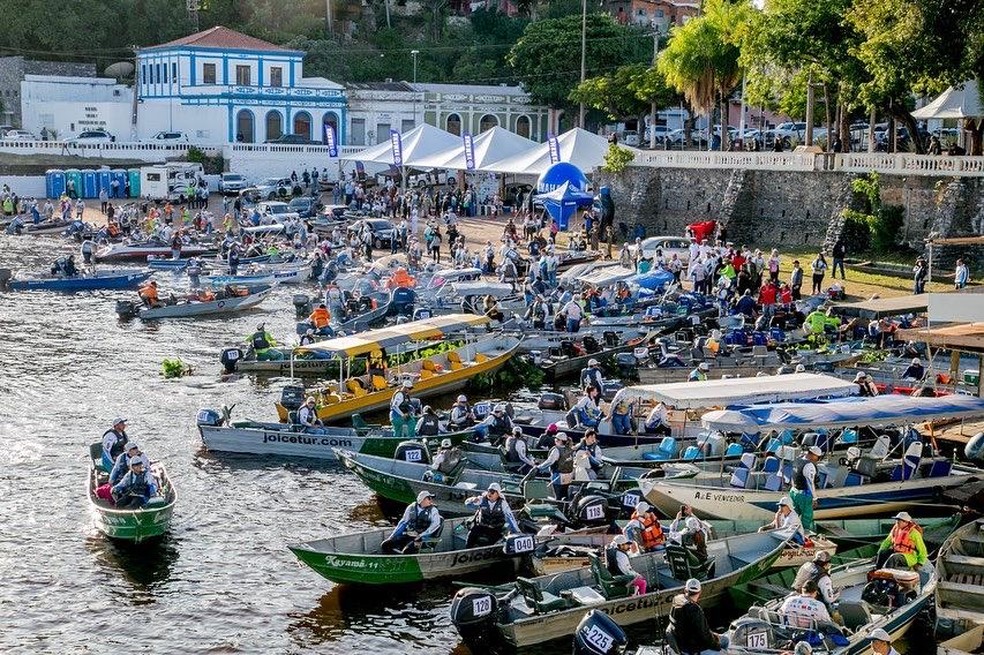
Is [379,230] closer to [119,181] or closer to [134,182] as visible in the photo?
[134,182]

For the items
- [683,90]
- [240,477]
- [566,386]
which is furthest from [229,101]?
[240,477]

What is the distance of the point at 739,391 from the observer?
2680 centimetres

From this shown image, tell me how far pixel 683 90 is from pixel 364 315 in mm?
24711

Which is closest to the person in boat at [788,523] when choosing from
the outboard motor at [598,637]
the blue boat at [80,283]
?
the outboard motor at [598,637]

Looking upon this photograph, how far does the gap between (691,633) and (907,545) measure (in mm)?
4509

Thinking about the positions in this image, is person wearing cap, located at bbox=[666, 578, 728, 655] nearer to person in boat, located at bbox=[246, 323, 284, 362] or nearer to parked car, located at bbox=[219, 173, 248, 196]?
person in boat, located at bbox=[246, 323, 284, 362]

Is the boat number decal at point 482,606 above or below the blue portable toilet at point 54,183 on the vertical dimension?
below

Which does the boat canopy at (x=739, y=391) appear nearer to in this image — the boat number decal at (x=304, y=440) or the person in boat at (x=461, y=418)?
the person in boat at (x=461, y=418)

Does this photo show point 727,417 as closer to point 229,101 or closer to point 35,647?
point 35,647

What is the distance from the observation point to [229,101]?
80438 mm

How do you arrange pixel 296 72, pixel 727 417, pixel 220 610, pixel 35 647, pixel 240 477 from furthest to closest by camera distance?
pixel 296 72 < pixel 240 477 < pixel 727 417 < pixel 220 610 < pixel 35 647

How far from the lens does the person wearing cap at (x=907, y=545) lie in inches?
786

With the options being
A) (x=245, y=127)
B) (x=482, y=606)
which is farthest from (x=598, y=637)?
(x=245, y=127)

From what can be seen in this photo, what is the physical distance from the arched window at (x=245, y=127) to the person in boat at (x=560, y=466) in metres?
60.1
